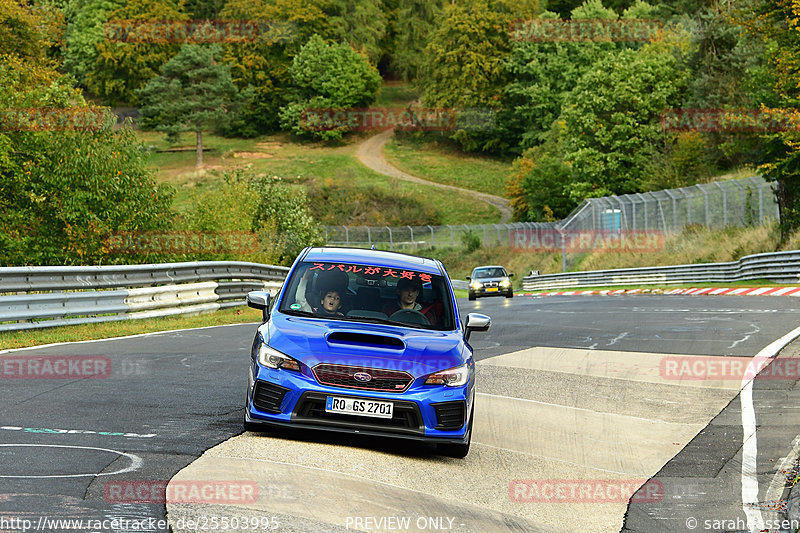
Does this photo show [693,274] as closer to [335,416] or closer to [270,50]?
[335,416]

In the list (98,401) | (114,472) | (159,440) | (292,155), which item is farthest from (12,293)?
(292,155)

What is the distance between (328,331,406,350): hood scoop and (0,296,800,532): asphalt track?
82cm

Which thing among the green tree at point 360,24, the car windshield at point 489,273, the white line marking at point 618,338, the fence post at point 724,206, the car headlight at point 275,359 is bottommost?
the car windshield at point 489,273

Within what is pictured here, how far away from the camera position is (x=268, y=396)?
7.67m

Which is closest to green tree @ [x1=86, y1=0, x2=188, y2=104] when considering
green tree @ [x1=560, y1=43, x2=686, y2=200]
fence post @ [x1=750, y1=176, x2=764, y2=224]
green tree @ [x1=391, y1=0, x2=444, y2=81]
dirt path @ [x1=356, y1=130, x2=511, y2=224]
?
dirt path @ [x1=356, y1=130, x2=511, y2=224]

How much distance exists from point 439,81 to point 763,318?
301 ft

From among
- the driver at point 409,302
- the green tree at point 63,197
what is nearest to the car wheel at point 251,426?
the driver at point 409,302

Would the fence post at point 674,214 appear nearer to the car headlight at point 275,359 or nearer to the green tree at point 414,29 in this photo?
the car headlight at point 275,359

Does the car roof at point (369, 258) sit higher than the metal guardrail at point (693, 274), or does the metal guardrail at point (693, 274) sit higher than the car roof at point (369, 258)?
the car roof at point (369, 258)

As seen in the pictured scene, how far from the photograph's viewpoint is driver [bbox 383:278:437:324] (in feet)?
28.7

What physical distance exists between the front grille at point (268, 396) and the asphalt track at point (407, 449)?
0.94 ft

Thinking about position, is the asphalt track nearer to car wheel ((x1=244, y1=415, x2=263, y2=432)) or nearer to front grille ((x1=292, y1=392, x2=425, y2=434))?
car wheel ((x1=244, y1=415, x2=263, y2=432))

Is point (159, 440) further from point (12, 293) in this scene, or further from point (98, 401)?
point (12, 293)

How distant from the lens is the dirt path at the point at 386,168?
91875mm
